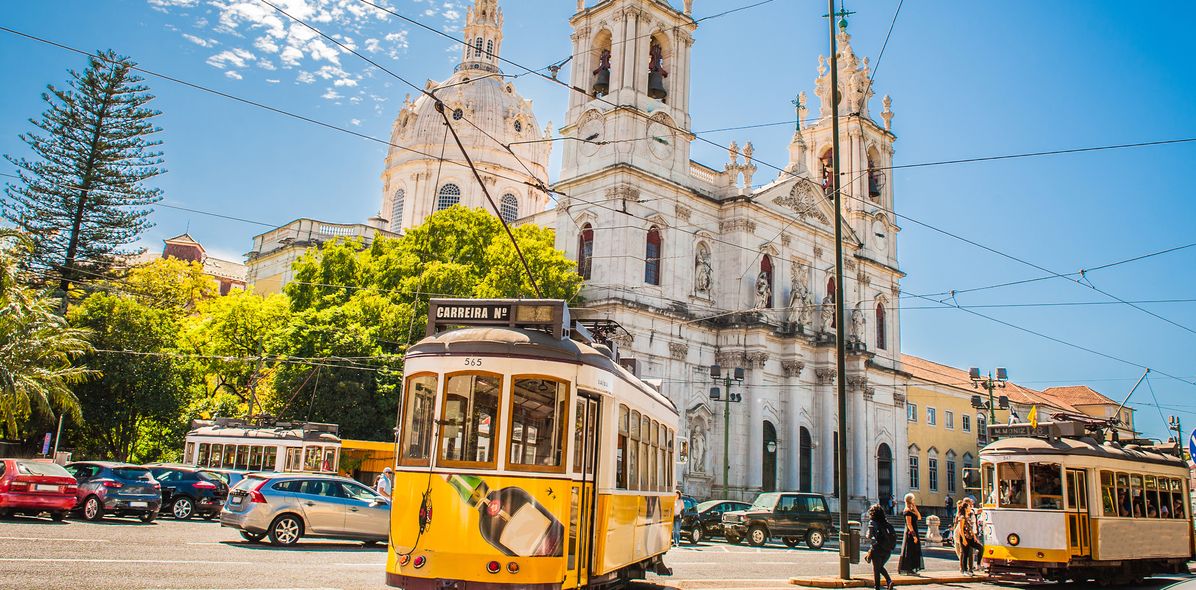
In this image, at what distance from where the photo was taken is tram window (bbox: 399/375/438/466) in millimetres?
8273

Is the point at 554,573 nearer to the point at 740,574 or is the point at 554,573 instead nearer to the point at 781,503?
the point at 740,574

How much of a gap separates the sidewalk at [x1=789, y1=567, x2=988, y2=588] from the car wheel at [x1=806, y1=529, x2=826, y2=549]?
6.81 meters

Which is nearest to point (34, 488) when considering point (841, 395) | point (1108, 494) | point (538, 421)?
point (538, 421)

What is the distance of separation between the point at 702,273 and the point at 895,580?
2480 centimetres

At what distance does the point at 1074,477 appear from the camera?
1496 centimetres

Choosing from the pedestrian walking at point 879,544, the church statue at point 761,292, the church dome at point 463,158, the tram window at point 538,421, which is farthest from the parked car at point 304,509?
the church dome at point 463,158

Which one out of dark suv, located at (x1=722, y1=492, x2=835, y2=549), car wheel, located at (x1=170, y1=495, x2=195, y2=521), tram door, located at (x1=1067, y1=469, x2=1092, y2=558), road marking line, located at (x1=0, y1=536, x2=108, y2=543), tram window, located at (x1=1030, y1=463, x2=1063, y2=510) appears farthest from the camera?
dark suv, located at (x1=722, y1=492, x2=835, y2=549)

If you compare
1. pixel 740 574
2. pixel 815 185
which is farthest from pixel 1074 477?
pixel 815 185

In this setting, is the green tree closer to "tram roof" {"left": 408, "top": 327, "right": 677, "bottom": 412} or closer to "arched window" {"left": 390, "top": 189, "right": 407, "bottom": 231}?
"tram roof" {"left": 408, "top": 327, "right": 677, "bottom": 412}

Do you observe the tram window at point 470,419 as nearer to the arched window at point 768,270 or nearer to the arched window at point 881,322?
the arched window at point 768,270

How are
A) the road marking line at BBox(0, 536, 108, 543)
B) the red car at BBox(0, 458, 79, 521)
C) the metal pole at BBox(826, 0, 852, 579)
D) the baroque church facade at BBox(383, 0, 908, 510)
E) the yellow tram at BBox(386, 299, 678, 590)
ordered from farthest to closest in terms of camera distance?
the baroque church facade at BBox(383, 0, 908, 510) < the red car at BBox(0, 458, 79, 521) < the metal pole at BBox(826, 0, 852, 579) < the road marking line at BBox(0, 536, 108, 543) < the yellow tram at BBox(386, 299, 678, 590)

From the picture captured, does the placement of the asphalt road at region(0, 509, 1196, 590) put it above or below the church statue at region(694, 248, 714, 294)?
below

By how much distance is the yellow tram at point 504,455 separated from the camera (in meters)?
7.93

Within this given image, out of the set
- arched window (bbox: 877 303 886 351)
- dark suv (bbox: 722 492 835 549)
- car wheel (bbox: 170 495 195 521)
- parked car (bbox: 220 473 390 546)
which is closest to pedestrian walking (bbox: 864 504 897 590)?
parked car (bbox: 220 473 390 546)
